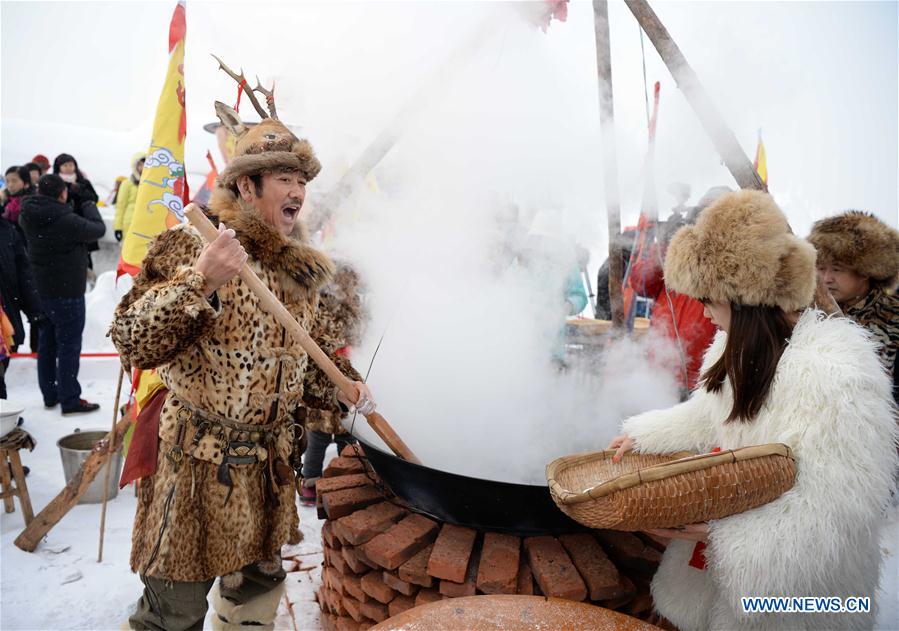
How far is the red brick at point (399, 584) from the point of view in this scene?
2.05 meters

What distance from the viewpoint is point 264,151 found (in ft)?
6.14

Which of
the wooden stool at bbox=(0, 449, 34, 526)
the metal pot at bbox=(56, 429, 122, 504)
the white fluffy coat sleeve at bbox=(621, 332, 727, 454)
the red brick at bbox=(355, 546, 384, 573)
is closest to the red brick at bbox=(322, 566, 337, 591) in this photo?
the red brick at bbox=(355, 546, 384, 573)

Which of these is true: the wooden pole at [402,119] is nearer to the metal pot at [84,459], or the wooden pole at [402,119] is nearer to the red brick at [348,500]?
the red brick at [348,500]

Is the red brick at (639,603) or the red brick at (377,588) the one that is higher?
the red brick at (639,603)

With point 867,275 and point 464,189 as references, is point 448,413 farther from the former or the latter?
point 867,275

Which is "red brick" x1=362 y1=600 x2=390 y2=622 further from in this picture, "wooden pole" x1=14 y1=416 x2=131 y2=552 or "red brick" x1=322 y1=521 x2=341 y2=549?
"wooden pole" x1=14 y1=416 x2=131 y2=552

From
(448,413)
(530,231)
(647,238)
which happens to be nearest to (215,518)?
(448,413)

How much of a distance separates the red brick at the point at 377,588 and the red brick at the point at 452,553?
0.29 metres

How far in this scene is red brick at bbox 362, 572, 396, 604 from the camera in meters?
2.12

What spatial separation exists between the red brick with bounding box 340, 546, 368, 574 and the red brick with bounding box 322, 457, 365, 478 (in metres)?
0.49

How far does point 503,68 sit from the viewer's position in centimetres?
A: 347

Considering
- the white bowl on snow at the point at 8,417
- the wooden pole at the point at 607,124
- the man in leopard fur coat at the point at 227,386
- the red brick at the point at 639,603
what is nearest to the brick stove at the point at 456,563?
the red brick at the point at 639,603

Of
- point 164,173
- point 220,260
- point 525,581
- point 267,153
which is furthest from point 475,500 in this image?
point 164,173

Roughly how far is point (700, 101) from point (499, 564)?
2239 millimetres
